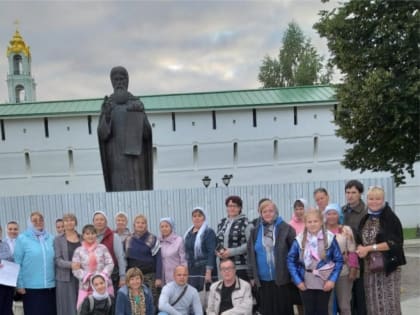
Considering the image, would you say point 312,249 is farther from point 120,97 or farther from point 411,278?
point 411,278

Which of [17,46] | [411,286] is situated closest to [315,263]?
[411,286]

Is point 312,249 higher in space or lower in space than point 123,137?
lower

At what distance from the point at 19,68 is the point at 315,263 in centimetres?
4509

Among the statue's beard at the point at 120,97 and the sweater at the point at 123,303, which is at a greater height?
the statue's beard at the point at 120,97

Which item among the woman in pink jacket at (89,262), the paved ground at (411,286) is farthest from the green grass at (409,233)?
the woman in pink jacket at (89,262)

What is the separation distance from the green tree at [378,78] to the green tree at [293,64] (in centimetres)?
1599

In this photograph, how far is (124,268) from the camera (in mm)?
4711

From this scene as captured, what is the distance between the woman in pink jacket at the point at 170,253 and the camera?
4883 mm

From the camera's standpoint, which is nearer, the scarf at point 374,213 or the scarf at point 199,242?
the scarf at point 374,213

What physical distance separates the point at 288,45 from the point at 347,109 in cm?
1923

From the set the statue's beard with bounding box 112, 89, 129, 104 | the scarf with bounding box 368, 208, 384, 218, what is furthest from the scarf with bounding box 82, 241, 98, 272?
the statue's beard with bounding box 112, 89, 129, 104

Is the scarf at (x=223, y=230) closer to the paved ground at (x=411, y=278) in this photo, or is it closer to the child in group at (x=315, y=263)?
the child in group at (x=315, y=263)

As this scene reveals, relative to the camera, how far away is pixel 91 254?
448 cm

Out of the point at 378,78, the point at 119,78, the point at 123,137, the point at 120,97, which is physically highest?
the point at 378,78
